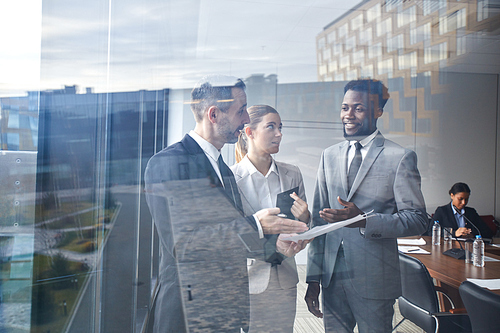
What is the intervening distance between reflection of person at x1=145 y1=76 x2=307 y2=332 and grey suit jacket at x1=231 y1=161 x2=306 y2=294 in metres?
0.03

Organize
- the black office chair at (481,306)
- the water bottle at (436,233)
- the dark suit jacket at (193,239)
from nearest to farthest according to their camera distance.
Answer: the dark suit jacket at (193,239) < the black office chair at (481,306) < the water bottle at (436,233)

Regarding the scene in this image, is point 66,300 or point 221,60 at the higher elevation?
point 221,60

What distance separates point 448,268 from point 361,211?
1.81ft

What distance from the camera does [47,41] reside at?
1.03m

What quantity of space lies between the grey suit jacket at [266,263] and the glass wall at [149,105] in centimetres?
5

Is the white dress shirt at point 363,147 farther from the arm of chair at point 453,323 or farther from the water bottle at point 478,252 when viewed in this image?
the arm of chair at point 453,323

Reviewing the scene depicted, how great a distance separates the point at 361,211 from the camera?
1.78 metres

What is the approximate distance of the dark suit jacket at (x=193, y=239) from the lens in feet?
5.24

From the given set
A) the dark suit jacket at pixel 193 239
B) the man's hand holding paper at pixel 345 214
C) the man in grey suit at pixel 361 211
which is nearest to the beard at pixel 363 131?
the man in grey suit at pixel 361 211

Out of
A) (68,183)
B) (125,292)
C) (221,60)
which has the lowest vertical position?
(125,292)

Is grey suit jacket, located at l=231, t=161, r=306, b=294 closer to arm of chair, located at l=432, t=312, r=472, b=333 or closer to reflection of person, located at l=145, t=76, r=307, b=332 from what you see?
reflection of person, located at l=145, t=76, r=307, b=332

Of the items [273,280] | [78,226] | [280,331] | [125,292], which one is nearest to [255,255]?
[273,280]

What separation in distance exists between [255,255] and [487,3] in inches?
74.4

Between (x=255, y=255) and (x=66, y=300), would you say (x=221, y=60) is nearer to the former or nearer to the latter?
(x=255, y=255)
